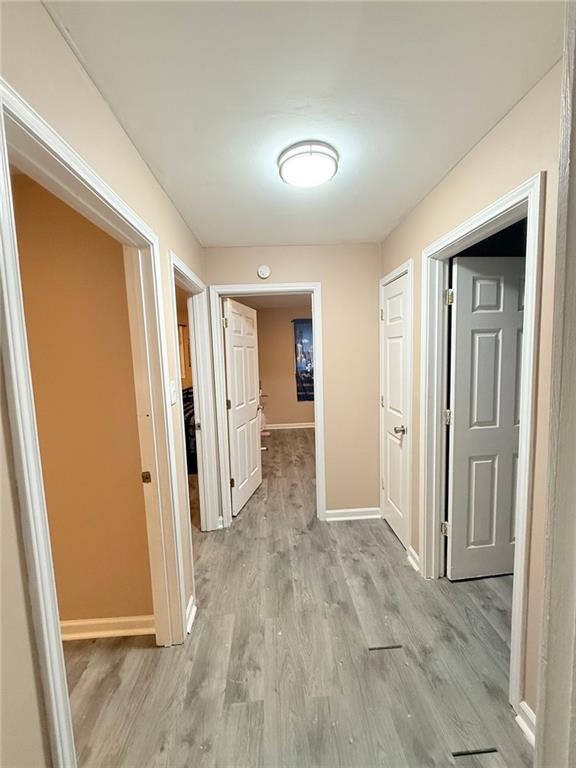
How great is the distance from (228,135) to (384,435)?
7.49 feet

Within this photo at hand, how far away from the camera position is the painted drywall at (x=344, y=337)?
2.67 meters

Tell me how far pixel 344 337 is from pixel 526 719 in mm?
2296

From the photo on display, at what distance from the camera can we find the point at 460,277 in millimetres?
1871

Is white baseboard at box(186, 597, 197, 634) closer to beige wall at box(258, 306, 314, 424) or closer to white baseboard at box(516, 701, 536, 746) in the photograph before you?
white baseboard at box(516, 701, 536, 746)

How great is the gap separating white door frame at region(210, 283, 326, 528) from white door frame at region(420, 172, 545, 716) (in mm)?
924

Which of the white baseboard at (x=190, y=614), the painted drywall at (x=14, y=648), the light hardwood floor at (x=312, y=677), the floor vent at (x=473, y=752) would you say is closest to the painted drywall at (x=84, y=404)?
the white baseboard at (x=190, y=614)

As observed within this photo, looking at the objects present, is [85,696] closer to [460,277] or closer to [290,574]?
[290,574]

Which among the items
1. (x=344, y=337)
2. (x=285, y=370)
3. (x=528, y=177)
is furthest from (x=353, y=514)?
(x=285, y=370)

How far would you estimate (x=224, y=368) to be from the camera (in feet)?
9.16

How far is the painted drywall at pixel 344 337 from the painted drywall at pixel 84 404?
1.22 metres

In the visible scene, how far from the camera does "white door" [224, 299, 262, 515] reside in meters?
2.87

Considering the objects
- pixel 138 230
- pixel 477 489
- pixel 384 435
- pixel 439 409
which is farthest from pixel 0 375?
pixel 384 435

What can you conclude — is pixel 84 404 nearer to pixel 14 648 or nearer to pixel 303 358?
pixel 14 648

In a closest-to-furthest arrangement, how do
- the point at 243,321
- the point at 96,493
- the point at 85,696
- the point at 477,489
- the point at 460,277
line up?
the point at 85,696, the point at 96,493, the point at 460,277, the point at 477,489, the point at 243,321
